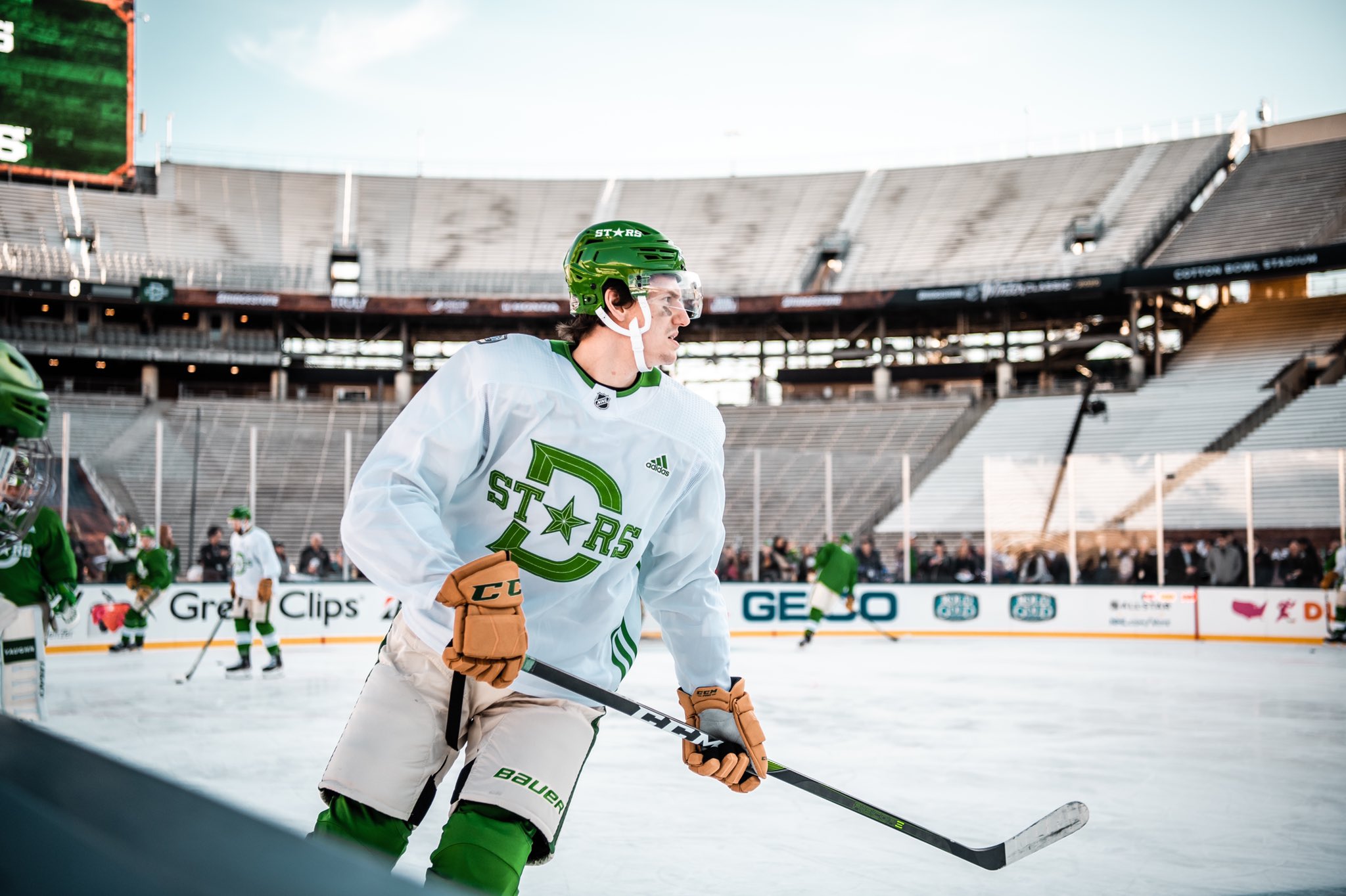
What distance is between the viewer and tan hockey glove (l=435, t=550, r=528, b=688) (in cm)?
193

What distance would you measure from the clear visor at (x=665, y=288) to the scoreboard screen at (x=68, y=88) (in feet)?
46.6

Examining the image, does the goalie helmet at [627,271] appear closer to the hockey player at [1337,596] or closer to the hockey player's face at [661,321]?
the hockey player's face at [661,321]

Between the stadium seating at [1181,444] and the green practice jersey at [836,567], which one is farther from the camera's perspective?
the stadium seating at [1181,444]

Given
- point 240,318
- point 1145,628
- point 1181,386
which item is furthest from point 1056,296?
point 240,318

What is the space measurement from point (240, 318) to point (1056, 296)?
24.3 metres

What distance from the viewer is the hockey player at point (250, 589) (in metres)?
10.2

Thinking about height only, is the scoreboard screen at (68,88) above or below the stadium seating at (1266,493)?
above

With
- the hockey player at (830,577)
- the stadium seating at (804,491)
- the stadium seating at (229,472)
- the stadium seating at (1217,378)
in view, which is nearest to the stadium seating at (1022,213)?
the stadium seating at (1217,378)

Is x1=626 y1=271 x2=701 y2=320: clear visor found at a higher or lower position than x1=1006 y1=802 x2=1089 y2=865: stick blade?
higher

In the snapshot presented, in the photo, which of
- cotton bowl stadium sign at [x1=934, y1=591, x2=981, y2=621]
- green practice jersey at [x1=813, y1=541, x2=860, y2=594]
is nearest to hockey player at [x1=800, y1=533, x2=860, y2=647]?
green practice jersey at [x1=813, y1=541, x2=860, y2=594]

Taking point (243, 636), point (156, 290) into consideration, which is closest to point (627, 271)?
point (243, 636)

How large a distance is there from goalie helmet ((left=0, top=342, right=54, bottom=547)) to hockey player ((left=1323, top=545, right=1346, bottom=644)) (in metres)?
13.7

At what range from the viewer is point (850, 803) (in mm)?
2713

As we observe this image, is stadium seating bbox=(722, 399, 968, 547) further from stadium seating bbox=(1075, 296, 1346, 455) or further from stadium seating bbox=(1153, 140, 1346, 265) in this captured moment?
stadium seating bbox=(1153, 140, 1346, 265)
